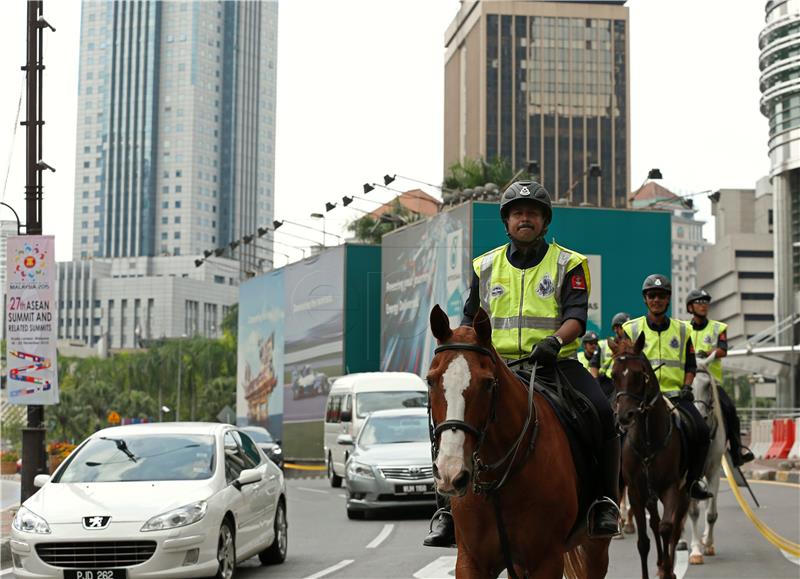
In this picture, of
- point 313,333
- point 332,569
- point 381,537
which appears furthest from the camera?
point 313,333

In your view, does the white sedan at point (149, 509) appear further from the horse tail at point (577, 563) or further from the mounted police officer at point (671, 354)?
the horse tail at point (577, 563)

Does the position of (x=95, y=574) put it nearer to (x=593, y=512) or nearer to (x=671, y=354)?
(x=671, y=354)

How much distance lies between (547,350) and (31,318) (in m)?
12.3

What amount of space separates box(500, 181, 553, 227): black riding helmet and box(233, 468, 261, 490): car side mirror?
607cm

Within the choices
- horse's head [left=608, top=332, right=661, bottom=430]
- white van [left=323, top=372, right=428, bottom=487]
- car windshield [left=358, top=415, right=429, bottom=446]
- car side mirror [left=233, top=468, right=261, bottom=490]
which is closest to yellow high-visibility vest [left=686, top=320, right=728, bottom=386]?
horse's head [left=608, top=332, right=661, bottom=430]

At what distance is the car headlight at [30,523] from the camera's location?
10719 mm

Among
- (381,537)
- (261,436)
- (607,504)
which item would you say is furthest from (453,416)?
(261,436)

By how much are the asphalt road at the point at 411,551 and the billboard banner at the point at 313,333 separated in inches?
1229

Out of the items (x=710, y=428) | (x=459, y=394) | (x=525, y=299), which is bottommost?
(x=710, y=428)

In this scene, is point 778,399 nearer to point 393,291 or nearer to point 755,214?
point 393,291

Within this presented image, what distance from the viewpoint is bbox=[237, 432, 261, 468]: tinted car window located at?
13322 millimetres

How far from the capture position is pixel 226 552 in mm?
11461

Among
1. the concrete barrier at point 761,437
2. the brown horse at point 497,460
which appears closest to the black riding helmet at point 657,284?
the brown horse at point 497,460

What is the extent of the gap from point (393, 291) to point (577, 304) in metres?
43.1
